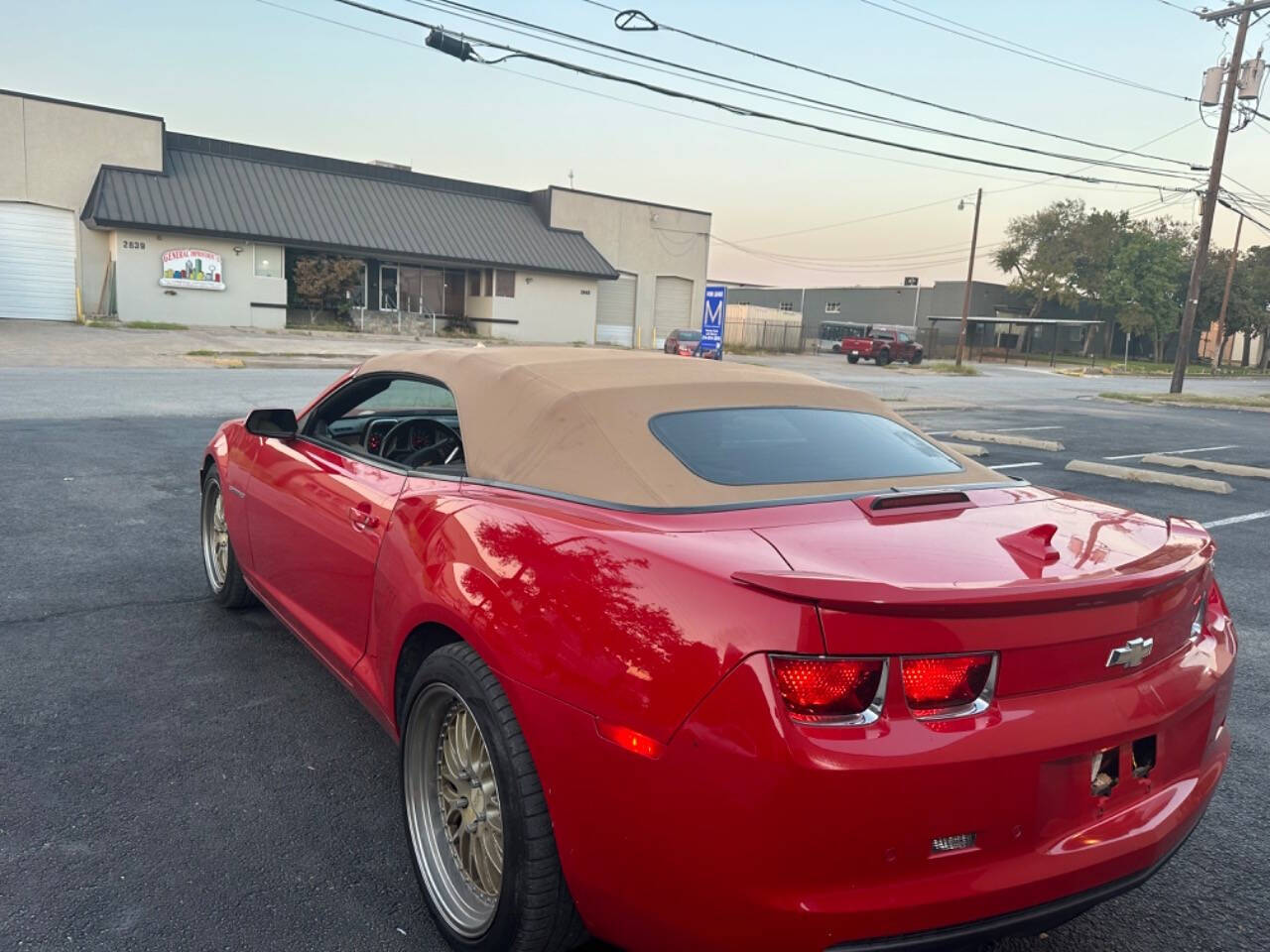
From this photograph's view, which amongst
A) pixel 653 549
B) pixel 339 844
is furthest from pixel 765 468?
pixel 339 844

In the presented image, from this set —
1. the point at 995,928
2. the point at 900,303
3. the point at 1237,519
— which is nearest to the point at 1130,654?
the point at 995,928

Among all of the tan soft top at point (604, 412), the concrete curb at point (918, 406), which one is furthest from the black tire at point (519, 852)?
the concrete curb at point (918, 406)

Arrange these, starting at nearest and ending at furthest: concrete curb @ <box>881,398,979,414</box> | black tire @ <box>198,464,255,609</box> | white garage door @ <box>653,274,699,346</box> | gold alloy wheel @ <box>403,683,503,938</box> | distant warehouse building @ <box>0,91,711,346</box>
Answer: gold alloy wheel @ <box>403,683,503,938</box> < black tire @ <box>198,464,255,609</box> < concrete curb @ <box>881,398,979,414</box> < distant warehouse building @ <box>0,91,711,346</box> < white garage door @ <box>653,274,699,346</box>

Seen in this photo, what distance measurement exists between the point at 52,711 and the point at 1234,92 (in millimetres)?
32194

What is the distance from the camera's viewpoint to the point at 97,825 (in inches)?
112

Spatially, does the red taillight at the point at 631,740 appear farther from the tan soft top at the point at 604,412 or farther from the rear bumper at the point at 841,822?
the tan soft top at the point at 604,412

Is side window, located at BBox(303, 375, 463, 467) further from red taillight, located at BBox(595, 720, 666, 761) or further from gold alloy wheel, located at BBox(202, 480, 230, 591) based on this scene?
red taillight, located at BBox(595, 720, 666, 761)

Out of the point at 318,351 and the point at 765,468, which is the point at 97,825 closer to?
the point at 765,468

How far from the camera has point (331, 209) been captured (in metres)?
34.2

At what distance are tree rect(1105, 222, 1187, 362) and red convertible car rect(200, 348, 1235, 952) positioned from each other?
7468 cm

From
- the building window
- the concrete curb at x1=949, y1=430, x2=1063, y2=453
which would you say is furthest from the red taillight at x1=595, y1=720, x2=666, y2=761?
the building window

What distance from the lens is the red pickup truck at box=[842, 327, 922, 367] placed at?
44875 mm

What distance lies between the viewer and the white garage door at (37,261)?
98.1 feet

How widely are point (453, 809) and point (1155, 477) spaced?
375 inches
